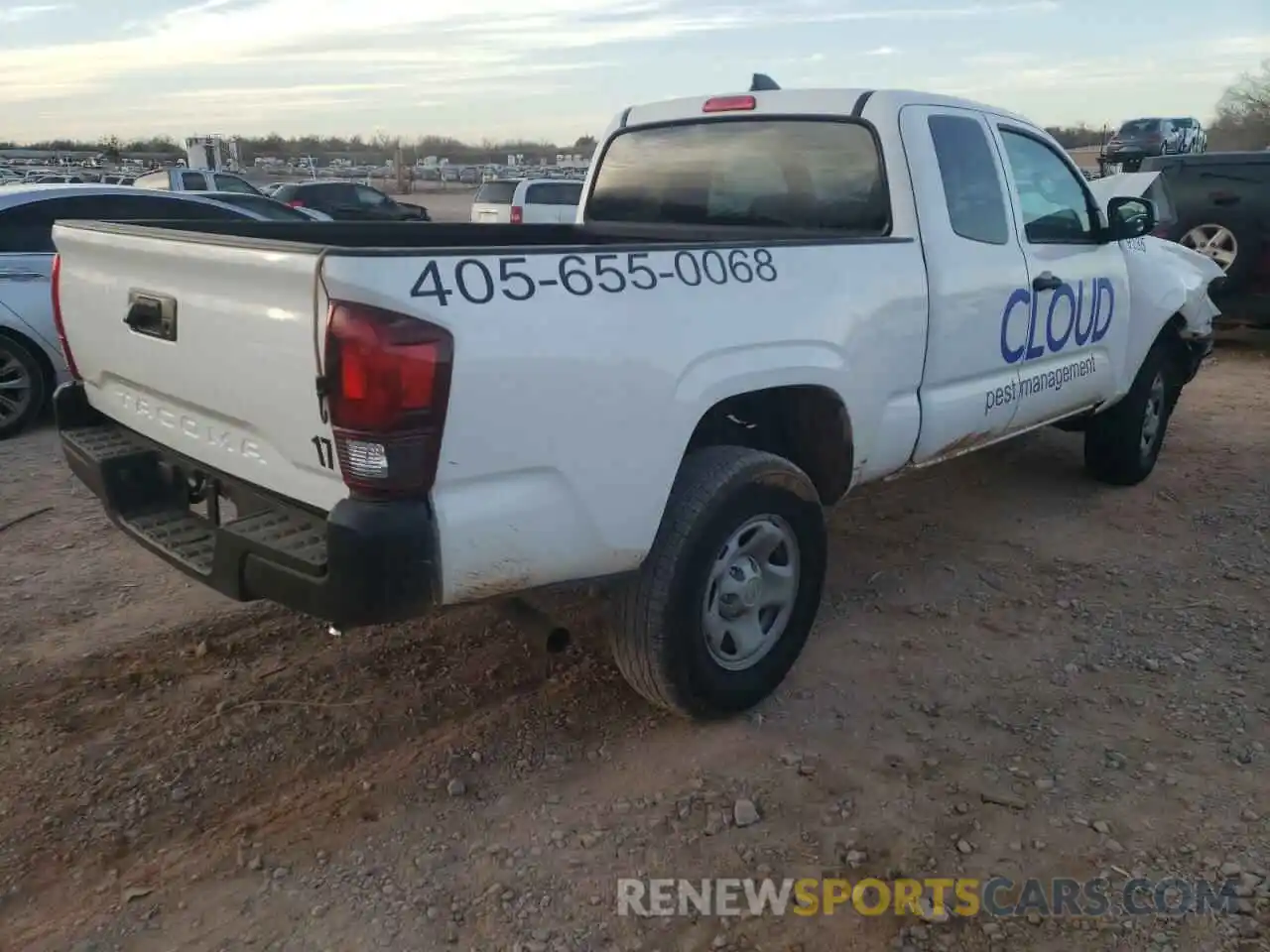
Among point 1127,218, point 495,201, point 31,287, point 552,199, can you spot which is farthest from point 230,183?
point 1127,218

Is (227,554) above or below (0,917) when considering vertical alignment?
above

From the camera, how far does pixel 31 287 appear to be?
683 cm

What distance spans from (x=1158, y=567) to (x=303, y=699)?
12.1ft

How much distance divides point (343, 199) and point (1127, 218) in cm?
1712

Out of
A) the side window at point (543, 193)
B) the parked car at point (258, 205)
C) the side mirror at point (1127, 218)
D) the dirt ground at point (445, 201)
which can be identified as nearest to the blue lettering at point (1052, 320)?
the side mirror at point (1127, 218)

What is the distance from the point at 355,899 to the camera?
8.51 feet

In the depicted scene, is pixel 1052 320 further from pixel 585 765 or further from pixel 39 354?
pixel 39 354

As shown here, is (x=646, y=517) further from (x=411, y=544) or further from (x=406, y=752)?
(x=406, y=752)

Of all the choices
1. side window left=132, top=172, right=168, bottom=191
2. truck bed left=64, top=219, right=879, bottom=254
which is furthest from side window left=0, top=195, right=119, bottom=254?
side window left=132, top=172, right=168, bottom=191

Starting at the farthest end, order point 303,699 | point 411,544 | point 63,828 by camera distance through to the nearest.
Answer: point 303,699, point 63,828, point 411,544

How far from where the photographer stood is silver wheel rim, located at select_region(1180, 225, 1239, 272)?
9.52 meters

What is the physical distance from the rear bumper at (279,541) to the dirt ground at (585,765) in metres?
0.69

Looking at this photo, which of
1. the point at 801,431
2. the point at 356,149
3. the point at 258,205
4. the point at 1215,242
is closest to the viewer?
the point at 801,431

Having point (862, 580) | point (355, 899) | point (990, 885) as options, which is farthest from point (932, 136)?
point (355, 899)
